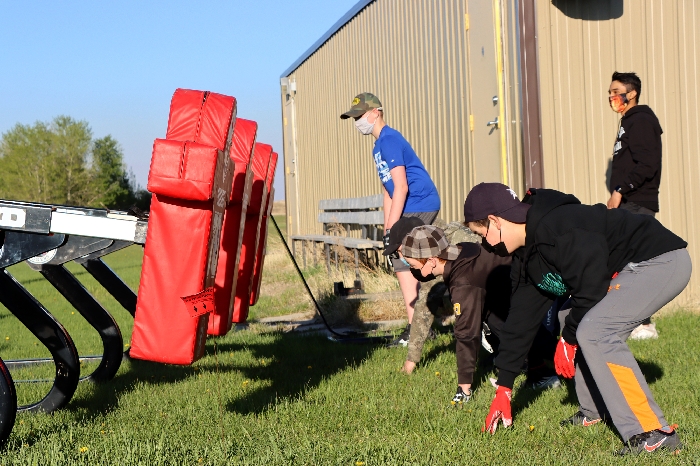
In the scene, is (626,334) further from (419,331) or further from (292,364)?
(292,364)

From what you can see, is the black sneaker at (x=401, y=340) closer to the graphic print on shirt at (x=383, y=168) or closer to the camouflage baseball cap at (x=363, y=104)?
the graphic print on shirt at (x=383, y=168)

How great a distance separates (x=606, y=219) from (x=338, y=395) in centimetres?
200

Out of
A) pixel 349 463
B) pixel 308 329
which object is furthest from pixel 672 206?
pixel 349 463

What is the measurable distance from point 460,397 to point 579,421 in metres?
0.72

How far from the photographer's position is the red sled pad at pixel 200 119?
3648mm

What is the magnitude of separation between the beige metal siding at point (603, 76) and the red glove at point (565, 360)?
165 inches

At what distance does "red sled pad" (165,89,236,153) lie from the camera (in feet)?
12.0

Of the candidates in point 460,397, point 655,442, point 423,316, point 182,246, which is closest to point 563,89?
point 423,316

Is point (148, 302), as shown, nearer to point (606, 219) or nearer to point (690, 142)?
point (606, 219)

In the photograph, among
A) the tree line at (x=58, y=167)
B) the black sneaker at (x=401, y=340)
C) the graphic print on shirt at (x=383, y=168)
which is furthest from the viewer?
the tree line at (x=58, y=167)

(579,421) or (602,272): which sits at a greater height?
(602,272)

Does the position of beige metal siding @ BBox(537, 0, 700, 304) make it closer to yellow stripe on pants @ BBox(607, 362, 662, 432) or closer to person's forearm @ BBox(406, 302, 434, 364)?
person's forearm @ BBox(406, 302, 434, 364)

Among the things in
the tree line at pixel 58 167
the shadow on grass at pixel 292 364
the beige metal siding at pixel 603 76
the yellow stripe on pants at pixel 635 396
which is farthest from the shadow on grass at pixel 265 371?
the tree line at pixel 58 167

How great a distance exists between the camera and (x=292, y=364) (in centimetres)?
630
